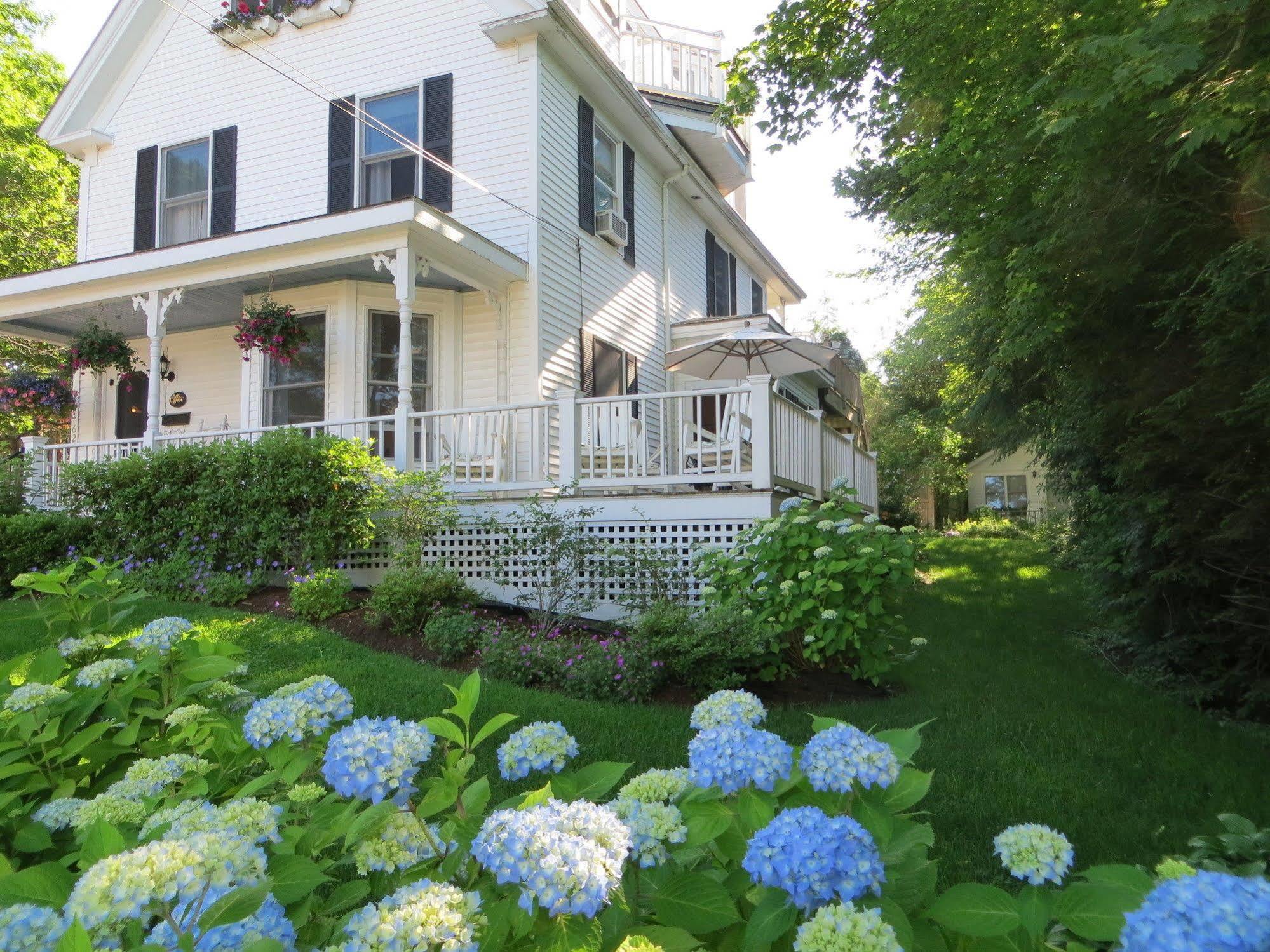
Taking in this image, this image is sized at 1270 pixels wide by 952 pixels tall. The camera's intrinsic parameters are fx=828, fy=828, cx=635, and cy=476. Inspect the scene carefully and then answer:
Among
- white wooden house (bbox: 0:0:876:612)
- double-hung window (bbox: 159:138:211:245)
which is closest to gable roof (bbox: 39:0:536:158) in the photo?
white wooden house (bbox: 0:0:876:612)

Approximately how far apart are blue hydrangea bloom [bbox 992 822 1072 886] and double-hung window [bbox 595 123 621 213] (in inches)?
419

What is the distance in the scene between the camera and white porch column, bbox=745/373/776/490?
7.12 m

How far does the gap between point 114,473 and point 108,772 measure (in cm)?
723

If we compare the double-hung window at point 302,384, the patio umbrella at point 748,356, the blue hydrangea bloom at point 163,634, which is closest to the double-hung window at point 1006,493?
the patio umbrella at point 748,356

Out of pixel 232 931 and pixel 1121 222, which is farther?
pixel 1121 222

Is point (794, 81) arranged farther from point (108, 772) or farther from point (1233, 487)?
point (108, 772)

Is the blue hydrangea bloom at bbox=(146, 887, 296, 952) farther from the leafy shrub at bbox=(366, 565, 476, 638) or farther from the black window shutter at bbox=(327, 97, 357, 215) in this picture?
the black window shutter at bbox=(327, 97, 357, 215)

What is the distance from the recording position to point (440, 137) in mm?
10188

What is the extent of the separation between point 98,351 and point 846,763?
11.7 meters

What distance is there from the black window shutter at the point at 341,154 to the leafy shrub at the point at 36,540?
474cm

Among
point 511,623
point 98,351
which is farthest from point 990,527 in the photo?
point 98,351

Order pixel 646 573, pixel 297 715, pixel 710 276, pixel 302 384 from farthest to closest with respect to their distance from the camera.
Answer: pixel 710 276 → pixel 302 384 → pixel 646 573 → pixel 297 715

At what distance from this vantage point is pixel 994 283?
20.9ft

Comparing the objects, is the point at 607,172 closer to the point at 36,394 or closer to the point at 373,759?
the point at 36,394
